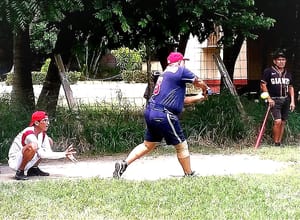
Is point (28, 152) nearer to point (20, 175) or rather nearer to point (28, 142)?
point (28, 142)

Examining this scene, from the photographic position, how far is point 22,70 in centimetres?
1242

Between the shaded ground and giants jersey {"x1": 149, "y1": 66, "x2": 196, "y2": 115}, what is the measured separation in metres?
1.05

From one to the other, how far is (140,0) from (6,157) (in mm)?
3554

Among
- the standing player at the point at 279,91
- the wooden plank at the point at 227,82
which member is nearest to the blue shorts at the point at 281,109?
the standing player at the point at 279,91

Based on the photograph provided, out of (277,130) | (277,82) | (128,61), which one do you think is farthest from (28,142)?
(128,61)

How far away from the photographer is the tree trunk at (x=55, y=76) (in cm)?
1095

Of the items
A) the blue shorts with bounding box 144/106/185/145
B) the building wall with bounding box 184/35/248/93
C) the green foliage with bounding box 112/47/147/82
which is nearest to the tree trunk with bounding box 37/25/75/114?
the blue shorts with bounding box 144/106/185/145

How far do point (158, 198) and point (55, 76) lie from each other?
629 cm

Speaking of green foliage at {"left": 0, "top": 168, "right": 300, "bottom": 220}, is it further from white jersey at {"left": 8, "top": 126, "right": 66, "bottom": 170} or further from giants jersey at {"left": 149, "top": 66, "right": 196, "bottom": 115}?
giants jersey at {"left": 149, "top": 66, "right": 196, "bottom": 115}

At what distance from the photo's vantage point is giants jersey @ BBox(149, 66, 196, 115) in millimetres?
7289

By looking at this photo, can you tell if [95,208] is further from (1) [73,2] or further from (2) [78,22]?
(2) [78,22]

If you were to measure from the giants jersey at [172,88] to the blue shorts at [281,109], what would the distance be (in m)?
3.94

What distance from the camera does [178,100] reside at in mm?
7344

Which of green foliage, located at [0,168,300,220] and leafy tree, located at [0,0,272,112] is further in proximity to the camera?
leafy tree, located at [0,0,272,112]
